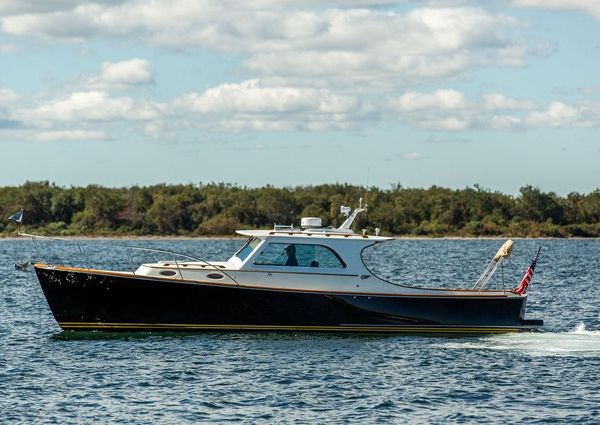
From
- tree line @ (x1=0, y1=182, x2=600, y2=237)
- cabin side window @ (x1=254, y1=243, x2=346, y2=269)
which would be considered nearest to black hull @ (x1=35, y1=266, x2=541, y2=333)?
cabin side window @ (x1=254, y1=243, x2=346, y2=269)

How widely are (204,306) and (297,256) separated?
270cm

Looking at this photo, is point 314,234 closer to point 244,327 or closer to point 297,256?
point 297,256

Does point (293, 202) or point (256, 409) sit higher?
point (293, 202)

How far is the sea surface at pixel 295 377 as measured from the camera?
21391 millimetres

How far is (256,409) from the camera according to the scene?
21.6 meters

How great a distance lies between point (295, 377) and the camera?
80.5 ft

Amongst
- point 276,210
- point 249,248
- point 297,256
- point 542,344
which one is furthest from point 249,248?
point 276,210

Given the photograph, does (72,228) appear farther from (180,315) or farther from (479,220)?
(180,315)

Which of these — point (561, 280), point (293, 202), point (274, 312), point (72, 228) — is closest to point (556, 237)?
point (293, 202)

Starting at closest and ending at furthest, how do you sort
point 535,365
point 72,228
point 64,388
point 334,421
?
point 334,421 → point 64,388 → point 535,365 → point 72,228

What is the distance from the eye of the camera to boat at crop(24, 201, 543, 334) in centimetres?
2922

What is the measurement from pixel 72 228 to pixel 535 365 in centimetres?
9929

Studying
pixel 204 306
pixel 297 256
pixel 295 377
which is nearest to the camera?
pixel 295 377

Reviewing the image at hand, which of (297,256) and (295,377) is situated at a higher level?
(297,256)
